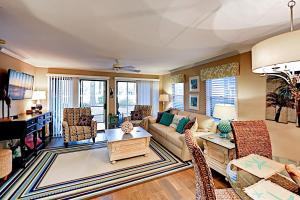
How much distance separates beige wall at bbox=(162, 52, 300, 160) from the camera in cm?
229

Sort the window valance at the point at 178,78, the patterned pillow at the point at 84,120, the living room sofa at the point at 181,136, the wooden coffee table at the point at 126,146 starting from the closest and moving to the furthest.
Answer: the wooden coffee table at the point at 126,146, the living room sofa at the point at 181,136, the patterned pillow at the point at 84,120, the window valance at the point at 178,78

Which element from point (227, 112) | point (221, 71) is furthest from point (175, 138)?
point (221, 71)

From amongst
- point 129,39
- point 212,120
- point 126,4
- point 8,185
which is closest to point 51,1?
point 126,4

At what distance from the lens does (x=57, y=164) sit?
2.91m

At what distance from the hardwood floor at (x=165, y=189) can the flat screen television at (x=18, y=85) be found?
286 centimetres

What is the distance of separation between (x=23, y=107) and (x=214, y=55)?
4988 mm

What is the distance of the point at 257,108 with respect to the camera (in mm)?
2779

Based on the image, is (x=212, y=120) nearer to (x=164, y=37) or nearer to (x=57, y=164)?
(x=164, y=37)

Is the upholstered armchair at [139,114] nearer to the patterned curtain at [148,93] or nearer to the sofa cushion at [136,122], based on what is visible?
the sofa cushion at [136,122]

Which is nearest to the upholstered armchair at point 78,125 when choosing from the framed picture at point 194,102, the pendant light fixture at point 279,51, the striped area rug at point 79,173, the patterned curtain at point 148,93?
the striped area rug at point 79,173

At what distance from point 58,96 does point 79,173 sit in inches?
126

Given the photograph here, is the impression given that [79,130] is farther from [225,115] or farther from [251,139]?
[251,139]

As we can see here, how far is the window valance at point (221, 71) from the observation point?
3105 millimetres

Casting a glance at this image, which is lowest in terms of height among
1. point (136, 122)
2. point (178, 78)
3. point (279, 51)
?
point (136, 122)
